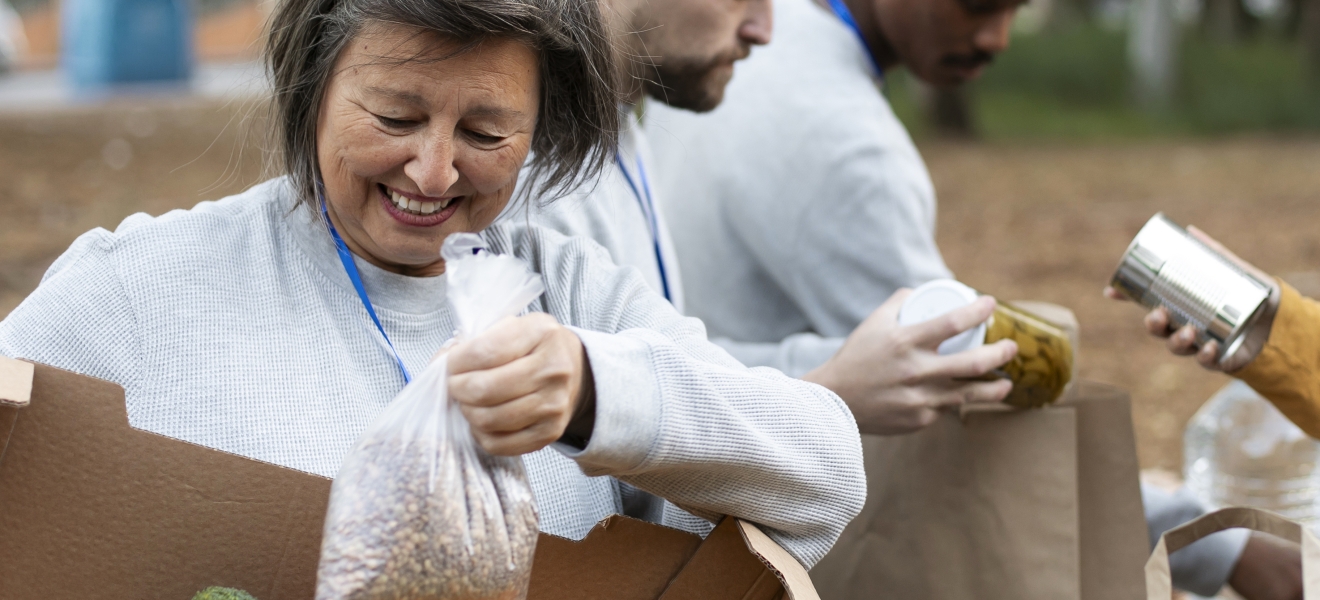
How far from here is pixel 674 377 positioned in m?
1.17

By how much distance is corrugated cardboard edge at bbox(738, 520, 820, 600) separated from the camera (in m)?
1.19

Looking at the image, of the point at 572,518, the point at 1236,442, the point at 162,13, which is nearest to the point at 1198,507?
the point at 1236,442

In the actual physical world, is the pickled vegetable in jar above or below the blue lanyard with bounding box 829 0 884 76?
below

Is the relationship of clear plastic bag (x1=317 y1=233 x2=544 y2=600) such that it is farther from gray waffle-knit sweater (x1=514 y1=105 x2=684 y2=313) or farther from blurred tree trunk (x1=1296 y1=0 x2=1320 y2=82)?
blurred tree trunk (x1=1296 y1=0 x2=1320 y2=82)

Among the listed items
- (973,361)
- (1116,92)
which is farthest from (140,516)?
(1116,92)

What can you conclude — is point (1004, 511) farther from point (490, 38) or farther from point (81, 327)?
point (81, 327)

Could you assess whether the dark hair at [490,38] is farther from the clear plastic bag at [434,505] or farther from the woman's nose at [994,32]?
the woman's nose at [994,32]

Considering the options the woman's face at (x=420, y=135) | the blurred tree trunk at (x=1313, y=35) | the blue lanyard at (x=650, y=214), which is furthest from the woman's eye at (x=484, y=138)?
the blurred tree trunk at (x=1313, y=35)

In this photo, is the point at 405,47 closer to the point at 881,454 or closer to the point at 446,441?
the point at 446,441

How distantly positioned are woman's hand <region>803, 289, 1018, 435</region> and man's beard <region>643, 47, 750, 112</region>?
530 mm

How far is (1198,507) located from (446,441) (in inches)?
78.1

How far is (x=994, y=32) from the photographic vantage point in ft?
8.71

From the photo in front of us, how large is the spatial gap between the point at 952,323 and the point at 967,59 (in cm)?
114

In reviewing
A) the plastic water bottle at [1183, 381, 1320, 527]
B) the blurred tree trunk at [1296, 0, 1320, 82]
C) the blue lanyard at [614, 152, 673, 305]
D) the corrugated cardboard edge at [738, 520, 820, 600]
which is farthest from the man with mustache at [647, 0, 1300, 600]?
the blurred tree trunk at [1296, 0, 1320, 82]
